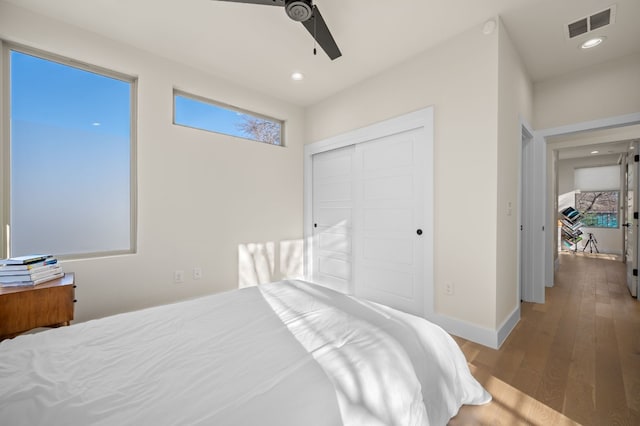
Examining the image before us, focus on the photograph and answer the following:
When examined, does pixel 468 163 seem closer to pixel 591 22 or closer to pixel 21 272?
pixel 591 22

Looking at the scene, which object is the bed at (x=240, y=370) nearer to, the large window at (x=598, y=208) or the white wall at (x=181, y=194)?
the white wall at (x=181, y=194)

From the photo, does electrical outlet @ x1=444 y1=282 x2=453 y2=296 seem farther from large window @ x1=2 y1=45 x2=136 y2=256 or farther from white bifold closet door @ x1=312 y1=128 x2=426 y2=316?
large window @ x1=2 y1=45 x2=136 y2=256

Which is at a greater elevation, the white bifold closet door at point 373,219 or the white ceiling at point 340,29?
the white ceiling at point 340,29

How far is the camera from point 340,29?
7.40 feet

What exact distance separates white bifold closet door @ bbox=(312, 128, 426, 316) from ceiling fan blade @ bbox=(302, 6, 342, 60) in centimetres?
121

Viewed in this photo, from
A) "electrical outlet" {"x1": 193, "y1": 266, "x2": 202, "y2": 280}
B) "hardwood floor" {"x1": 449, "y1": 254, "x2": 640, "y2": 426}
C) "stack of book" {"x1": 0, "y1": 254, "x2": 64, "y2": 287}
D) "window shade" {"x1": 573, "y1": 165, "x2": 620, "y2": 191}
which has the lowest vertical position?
"hardwood floor" {"x1": 449, "y1": 254, "x2": 640, "y2": 426}

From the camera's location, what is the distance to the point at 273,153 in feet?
11.7

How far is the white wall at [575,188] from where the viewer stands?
6309 millimetres

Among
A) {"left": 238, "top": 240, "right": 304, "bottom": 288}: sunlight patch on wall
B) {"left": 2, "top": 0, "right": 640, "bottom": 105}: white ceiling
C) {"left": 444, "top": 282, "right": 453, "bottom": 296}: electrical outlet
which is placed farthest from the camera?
{"left": 238, "top": 240, "right": 304, "bottom": 288}: sunlight patch on wall

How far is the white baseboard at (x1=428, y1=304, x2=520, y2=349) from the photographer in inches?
83.4

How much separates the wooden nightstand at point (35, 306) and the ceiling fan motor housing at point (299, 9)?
224 centimetres

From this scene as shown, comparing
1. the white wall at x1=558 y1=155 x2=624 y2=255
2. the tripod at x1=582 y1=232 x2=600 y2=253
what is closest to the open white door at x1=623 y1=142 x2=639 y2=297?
the white wall at x1=558 y1=155 x2=624 y2=255

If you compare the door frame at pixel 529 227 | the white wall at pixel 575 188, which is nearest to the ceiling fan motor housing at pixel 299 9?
the door frame at pixel 529 227

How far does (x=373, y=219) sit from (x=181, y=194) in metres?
2.07
